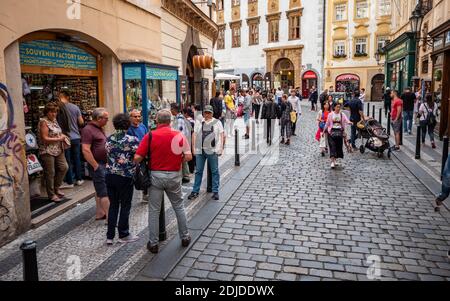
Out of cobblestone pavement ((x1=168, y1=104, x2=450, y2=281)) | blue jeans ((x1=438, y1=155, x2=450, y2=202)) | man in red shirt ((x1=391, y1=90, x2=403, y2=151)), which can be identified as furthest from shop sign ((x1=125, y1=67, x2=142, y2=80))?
man in red shirt ((x1=391, y1=90, x2=403, y2=151))

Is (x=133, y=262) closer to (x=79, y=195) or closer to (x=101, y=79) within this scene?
(x=79, y=195)

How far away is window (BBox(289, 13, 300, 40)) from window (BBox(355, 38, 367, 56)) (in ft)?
19.9

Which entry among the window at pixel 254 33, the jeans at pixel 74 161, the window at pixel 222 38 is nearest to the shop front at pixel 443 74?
the jeans at pixel 74 161

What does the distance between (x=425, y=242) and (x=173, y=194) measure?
11.2ft

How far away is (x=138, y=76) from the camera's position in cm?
944

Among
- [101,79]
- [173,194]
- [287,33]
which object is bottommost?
[173,194]

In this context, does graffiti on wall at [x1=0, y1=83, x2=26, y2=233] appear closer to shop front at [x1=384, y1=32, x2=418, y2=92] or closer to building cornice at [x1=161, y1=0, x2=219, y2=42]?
building cornice at [x1=161, y1=0, x2=219, y2=42]

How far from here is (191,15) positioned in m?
15.8

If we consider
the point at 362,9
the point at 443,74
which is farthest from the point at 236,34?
the point at 443,74

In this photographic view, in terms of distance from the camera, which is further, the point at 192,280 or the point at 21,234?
the point at 21,234

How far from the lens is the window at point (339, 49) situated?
37.2 m

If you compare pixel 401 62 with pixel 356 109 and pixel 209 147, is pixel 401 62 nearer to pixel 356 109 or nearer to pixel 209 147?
pixel 356 109
